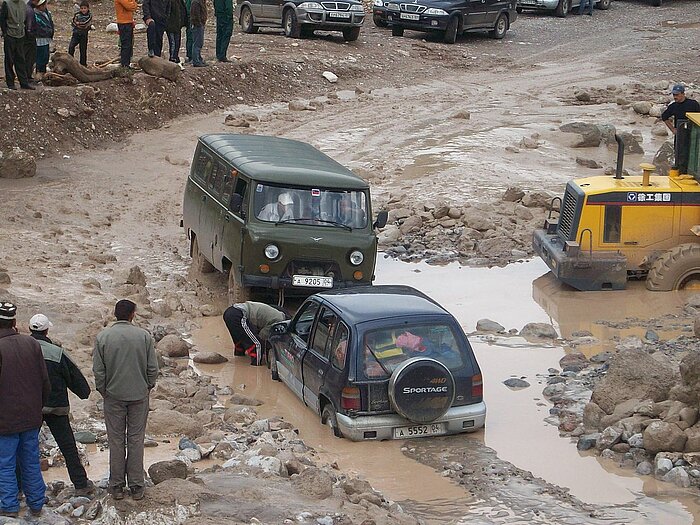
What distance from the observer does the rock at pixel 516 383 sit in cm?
1350

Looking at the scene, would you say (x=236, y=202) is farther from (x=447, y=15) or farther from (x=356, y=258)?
(x=447, y=15)

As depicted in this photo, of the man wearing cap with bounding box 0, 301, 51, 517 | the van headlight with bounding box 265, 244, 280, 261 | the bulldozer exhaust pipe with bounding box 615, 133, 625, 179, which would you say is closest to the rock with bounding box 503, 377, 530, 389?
the van headlight with bounding box 265, 244, 280, 261

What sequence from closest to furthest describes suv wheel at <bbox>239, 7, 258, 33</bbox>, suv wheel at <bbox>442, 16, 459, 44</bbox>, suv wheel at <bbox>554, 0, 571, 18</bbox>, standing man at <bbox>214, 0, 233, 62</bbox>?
standing man at <bbox>214, 0, 233, 62</bbox> < suv wheel at <bbox>239, 7, 258, 33</bbox> < suv wheel at <bbox>442, 16, 459, 44</bbox> < suv wheel at <bbox>554, 0, 571, 18</bbox>

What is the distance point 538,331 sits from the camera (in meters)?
15.5

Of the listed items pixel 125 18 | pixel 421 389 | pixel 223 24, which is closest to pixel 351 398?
pixel 421 389

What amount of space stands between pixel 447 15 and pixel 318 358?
78.0 ft

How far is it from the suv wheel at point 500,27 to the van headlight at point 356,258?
74.3 ft

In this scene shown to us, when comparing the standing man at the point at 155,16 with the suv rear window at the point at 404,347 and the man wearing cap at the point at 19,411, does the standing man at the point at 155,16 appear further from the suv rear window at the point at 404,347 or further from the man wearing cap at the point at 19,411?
the man wearing cap at the point at 19,411

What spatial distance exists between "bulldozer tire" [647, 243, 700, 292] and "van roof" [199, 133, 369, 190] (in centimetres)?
433

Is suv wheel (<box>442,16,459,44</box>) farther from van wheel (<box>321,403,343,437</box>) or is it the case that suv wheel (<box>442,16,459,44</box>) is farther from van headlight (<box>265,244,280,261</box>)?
van wheel (<box>321,403,343,437</box>)

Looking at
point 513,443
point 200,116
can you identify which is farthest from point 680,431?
point 200,116

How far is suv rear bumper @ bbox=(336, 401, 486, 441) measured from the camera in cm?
1128

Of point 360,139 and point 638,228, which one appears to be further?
point 360,139

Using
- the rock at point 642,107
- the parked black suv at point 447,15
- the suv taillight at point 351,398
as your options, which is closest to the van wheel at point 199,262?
the suv taillight at point 351,398
